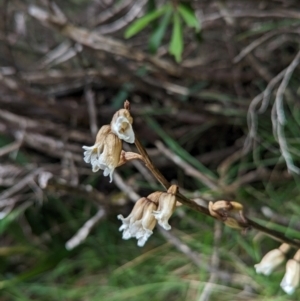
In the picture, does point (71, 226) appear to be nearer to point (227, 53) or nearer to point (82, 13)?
point (227, 53)

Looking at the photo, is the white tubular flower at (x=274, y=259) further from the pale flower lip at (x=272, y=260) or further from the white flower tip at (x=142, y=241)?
the white flower tip at (x=142, y=241)

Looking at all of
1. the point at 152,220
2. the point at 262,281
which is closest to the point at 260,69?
the point at 262,281

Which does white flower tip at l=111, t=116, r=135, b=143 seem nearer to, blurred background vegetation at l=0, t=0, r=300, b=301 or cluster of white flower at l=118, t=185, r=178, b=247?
cluster of white flower at l=118, t=185, r=178, b=247

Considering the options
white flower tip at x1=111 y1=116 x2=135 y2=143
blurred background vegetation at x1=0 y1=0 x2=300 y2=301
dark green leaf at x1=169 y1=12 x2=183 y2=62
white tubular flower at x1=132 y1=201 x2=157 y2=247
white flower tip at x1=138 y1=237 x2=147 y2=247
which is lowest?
blurred background vegetation at x1=0 y1=0 x2=300 y2=301

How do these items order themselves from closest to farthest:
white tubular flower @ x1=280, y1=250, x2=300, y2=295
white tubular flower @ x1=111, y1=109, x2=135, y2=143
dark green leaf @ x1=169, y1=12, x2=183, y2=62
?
white tubular flower @ x1=111, y1=109, x2=135, y2=143
white tubular flower @ x1=280, y1=250, x2=300, y2=295
dark green leaf @ x1=169, y1=12, x2=183, y2=62

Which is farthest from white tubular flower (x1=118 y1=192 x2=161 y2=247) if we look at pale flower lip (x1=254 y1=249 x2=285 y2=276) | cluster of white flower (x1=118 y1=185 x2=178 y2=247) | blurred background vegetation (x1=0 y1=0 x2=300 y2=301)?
blurred background vegetation (x1=0 y1=0 x2=300 y2=301)

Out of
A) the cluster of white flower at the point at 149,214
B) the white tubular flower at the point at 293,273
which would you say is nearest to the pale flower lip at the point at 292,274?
the white tubular flower at the point at 293,273

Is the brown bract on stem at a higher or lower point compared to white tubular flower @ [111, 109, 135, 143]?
lower

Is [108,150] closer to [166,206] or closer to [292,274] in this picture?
[166,206]
